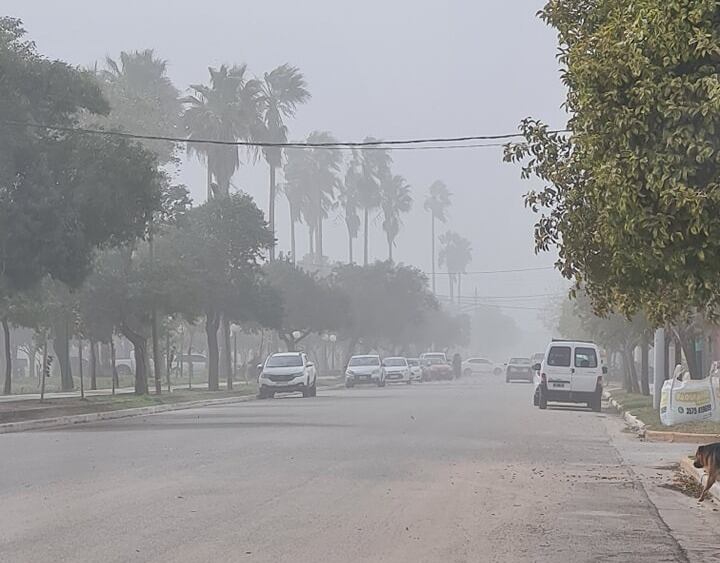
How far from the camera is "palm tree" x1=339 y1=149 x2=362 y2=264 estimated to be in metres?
134

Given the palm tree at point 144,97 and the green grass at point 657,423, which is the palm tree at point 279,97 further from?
the green grass at point 657,423

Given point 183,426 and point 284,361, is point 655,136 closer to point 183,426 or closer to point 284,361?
point 183,426

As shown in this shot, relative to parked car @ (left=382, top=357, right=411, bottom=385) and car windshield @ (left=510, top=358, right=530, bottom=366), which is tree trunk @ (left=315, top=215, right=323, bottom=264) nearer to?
car windshield @ (left=510, top=358, right=530, bottom=366)

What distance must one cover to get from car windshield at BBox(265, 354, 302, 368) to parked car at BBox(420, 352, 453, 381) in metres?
32.6

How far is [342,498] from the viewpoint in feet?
44.8

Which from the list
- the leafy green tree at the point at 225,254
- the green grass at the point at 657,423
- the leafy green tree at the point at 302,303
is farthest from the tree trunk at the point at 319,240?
the green grass at the point at 657,423

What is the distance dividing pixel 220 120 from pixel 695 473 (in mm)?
55149

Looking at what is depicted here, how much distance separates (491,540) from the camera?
11.0m

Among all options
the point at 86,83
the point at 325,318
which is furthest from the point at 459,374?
the point at 86,83

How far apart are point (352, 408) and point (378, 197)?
10102 cm

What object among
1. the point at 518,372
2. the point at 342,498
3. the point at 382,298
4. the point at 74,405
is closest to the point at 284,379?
the point at 74,405

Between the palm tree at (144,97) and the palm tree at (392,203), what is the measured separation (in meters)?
60.7

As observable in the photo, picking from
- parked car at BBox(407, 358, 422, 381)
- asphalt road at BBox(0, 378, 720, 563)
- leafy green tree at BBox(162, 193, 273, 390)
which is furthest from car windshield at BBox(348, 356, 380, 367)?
asphalt road at BBox(0, 378, 720, 563)

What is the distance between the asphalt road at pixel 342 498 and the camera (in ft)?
34.3
